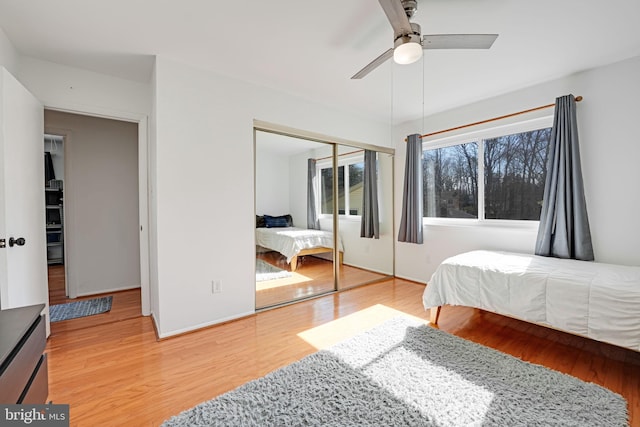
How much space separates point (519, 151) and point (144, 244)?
4.31 m

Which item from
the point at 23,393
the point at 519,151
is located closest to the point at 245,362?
the point at 23,393

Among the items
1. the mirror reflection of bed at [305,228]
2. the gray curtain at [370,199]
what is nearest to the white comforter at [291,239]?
the mirror reflection of bed at [305,228]

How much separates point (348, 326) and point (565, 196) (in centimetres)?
246

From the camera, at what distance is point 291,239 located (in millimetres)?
3531

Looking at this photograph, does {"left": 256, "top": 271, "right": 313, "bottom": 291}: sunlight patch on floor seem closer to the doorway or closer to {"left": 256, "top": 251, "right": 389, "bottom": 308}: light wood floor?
{"left": 256, "top": 251, "right": 389, "bottom": 308}: light wood floor

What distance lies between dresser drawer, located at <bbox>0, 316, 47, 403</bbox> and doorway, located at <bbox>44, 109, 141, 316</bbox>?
2.46 metres

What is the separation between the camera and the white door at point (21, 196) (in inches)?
75.7

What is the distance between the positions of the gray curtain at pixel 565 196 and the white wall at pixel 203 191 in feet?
9.41

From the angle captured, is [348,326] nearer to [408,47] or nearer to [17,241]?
[408,47]

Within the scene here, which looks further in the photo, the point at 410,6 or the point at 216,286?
the point at 216,286

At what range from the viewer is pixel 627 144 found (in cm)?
253

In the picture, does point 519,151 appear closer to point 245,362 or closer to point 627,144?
point 627,144

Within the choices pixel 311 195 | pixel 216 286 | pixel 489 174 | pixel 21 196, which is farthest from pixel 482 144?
pixel 21 196
